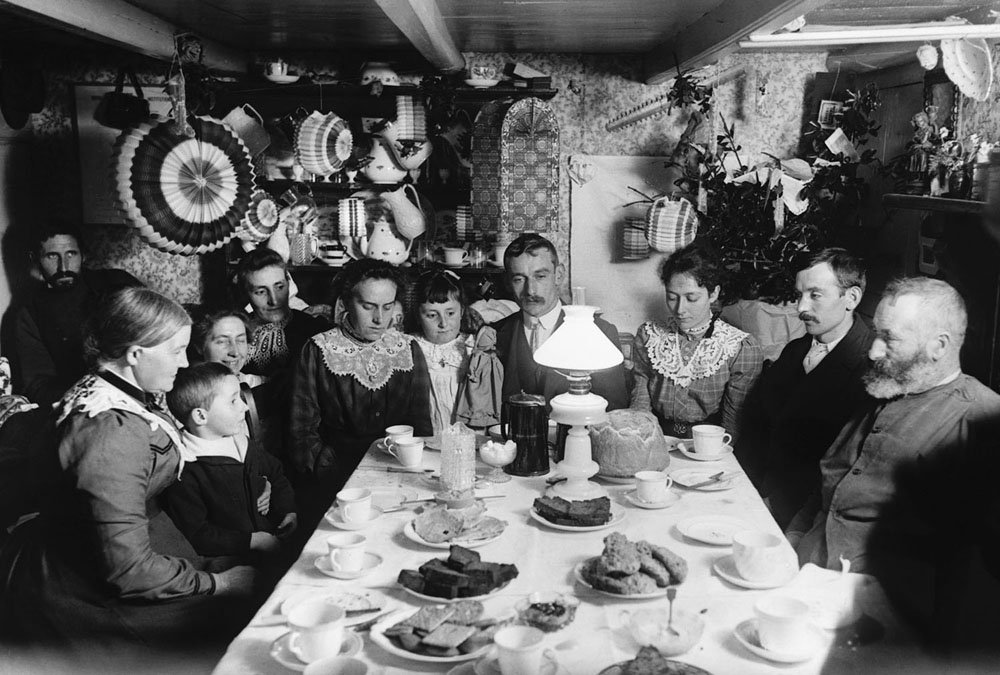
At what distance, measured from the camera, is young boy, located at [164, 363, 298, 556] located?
2830 millimetres

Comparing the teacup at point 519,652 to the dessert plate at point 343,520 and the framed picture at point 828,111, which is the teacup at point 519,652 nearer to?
the dessert plate at point 343,520

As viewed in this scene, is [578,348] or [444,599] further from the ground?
[578,348]

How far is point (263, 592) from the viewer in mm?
2684

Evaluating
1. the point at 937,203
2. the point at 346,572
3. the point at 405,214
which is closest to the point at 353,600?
the point at 346,572

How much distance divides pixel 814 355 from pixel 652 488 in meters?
1.22

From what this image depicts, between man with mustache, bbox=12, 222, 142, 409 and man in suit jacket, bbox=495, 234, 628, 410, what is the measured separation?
243 centimetres

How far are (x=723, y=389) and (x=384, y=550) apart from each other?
6.27ft

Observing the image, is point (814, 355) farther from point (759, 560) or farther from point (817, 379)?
point (759, 560)

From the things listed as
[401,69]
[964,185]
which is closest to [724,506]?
[964,185]

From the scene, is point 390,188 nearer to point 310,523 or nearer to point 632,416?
point 310,523

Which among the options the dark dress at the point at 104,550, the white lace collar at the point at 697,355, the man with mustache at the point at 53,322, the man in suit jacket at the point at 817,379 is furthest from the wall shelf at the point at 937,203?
the man with mustache at the point at 53,322

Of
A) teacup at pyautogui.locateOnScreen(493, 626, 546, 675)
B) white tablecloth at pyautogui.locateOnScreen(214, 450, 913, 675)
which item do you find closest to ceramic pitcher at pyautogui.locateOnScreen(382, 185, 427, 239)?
white tablecloth at pyautogui.locateOnScreen(214, 450, 913, 675)

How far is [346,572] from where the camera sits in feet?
6.84

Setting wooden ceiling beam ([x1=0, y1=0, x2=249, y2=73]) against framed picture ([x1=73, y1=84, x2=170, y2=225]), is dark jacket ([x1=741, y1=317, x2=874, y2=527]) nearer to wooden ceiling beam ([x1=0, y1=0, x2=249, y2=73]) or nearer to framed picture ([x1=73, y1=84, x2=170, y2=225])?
wooden ceiling beam ([x1=0, y1=0, x2=249, y2=73])
